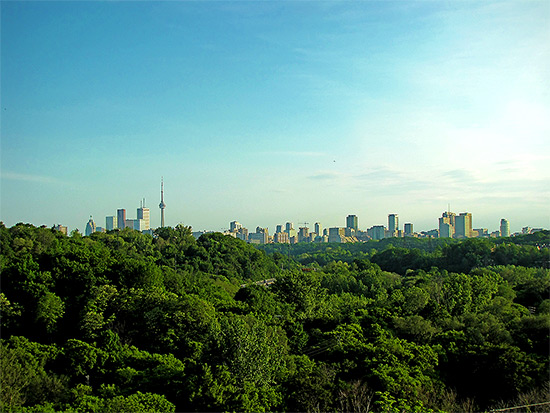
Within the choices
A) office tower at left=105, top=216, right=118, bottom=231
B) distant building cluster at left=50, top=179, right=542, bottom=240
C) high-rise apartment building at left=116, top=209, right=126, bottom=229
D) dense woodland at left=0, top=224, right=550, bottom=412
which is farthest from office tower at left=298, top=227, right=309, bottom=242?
dense woodland at left=0, top=224, right=550, bottom=412

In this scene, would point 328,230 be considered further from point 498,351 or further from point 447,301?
point 498,351

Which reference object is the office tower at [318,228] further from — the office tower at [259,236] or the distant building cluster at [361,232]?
the office tower at [259,236]

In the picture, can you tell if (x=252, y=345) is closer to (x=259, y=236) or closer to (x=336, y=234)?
(x=336, y=234)

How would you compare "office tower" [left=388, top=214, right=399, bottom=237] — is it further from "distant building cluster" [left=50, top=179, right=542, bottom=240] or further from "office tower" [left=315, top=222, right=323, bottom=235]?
"office tower" [left=315, top=222, right=323, bottom=235]

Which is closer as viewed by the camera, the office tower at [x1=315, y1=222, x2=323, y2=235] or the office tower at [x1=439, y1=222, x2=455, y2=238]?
the office tower at [x1=439, y1=222, x2=455, y2=238]

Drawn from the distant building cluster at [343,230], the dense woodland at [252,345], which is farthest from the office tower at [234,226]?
the dense woodland at [252,345]

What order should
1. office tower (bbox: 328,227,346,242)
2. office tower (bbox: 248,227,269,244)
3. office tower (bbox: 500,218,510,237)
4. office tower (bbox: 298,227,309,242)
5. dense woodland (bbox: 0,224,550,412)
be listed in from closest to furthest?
dense woodland (bbox: 0,224,550,412) < office tower (bbox: 500,218,510,237) < office tower (bbox: 328,227,346,242) < office tower (bbox: 248,227,269,244) < office tower (bbox: 298,227,309,242)

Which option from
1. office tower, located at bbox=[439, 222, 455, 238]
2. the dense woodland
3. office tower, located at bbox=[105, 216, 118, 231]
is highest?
office tower, located at bbox=[105, 216, 118, 231]

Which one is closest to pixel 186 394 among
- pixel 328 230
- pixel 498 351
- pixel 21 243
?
pixel 498 351
